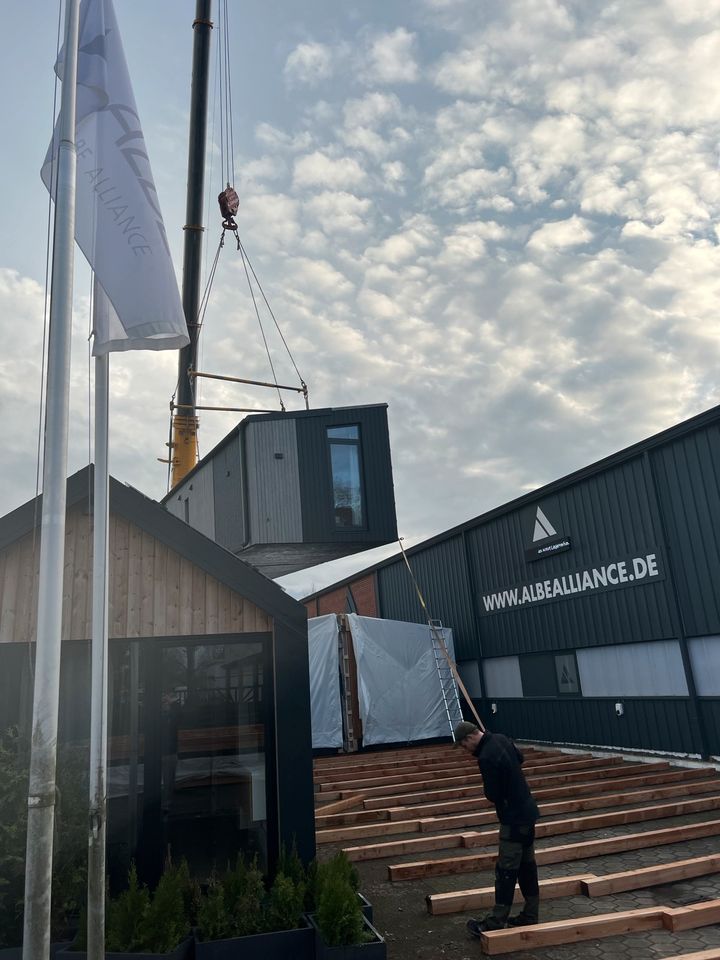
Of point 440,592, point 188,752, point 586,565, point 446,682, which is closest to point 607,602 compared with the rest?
point 586,565

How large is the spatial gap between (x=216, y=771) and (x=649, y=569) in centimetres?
1108

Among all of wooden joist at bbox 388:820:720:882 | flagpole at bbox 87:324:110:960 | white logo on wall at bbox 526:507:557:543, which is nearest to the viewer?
flagpole at bbox 87:324:110:960

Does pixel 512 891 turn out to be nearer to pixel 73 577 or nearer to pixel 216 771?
pixel 216 771

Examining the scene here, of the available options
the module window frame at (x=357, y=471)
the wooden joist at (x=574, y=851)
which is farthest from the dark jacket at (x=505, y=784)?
the module window frame at (x=357, y=471)

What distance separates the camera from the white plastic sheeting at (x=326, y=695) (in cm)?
1873

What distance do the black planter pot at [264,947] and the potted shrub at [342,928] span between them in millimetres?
103

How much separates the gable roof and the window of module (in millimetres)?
9312

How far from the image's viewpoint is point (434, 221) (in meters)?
13.7

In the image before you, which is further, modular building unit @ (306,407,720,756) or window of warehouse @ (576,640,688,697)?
window of warehouse @ (576,640,688,697)

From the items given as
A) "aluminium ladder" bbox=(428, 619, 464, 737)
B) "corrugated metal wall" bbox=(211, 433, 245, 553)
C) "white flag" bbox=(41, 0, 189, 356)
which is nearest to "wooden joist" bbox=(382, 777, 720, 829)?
"aluminium ladder" bbox=(428, 619, 464, 737)

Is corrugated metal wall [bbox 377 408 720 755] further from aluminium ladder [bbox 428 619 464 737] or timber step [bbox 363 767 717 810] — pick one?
aluminium ladder [bbox 428 619 464 737]

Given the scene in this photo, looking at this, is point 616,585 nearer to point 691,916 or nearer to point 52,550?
point 691,916

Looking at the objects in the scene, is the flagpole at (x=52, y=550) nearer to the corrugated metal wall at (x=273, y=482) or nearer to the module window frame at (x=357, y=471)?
the corrugated metal wall at (x=273, y=482)

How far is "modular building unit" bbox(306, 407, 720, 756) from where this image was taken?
14070mm
